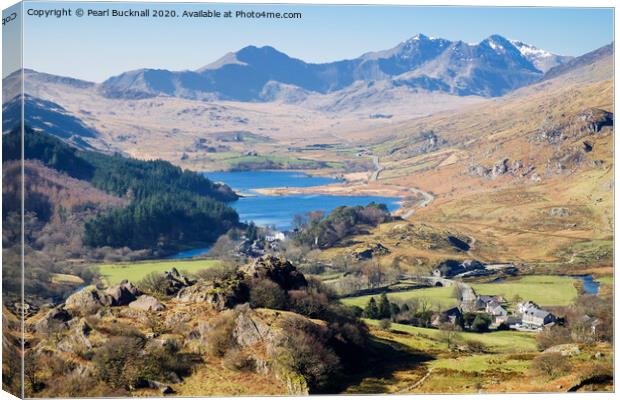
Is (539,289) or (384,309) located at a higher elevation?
(384,309)

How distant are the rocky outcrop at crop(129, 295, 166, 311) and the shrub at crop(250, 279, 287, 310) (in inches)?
106

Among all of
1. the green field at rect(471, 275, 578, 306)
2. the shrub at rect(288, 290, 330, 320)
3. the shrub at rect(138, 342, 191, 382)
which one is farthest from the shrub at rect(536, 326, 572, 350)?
the shrub at rect(138, 342, 191, 382)

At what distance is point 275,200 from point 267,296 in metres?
24.0

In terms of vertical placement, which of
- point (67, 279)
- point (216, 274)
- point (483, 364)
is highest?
point (216, 274)

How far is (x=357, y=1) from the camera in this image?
23562mm

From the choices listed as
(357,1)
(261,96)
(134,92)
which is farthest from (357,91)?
(357,1)

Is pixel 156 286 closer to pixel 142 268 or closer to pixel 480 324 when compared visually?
pixel 142 268

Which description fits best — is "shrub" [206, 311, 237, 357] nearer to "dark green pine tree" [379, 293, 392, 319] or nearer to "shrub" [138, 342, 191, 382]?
"shrub" [138, 342, 191, 382]

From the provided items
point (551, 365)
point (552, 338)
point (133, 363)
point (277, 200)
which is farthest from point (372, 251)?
point (133, 363)

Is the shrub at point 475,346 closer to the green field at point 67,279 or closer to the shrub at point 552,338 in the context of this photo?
the shrub at point 552,338

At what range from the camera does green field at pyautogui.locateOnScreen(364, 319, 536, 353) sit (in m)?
26.5

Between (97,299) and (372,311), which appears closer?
(97,299)

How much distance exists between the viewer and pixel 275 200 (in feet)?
160

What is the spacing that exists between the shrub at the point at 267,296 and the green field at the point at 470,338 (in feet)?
13.5
